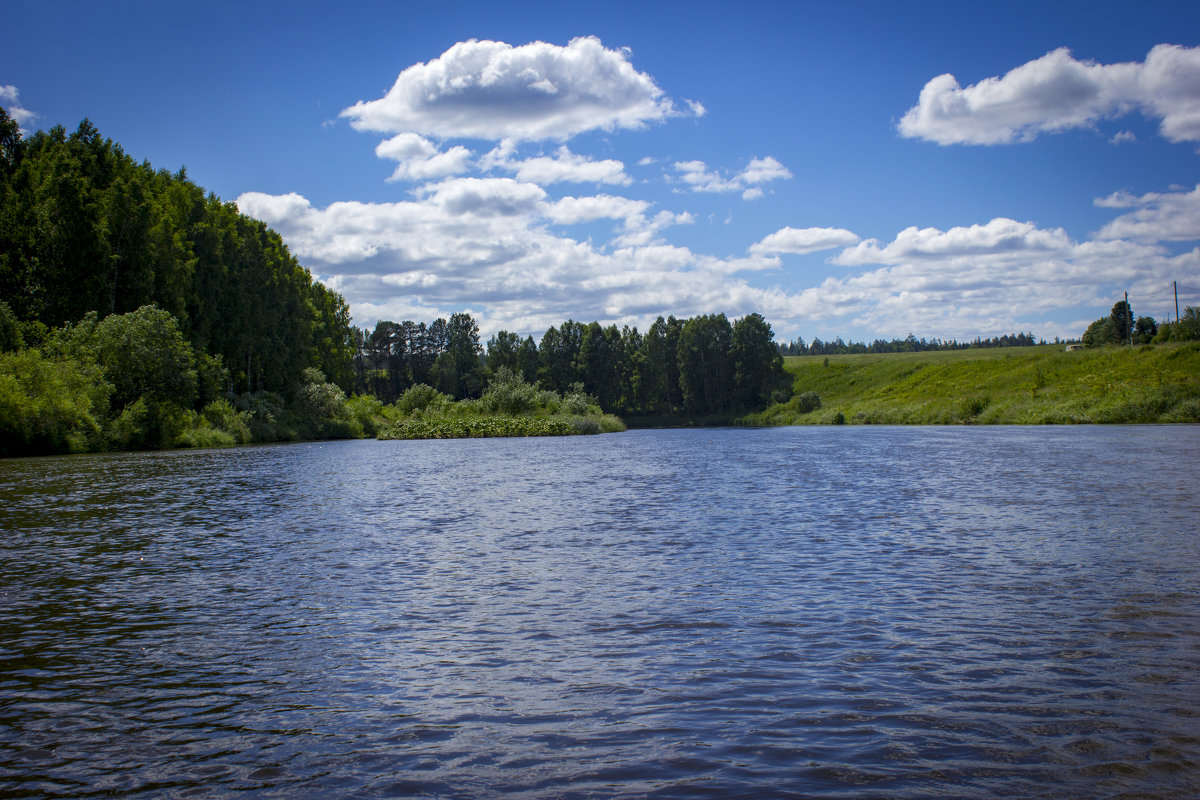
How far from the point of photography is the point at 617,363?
154500 mm

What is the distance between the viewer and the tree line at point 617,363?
145m

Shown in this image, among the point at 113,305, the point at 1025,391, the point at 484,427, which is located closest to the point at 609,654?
the point at 113,305

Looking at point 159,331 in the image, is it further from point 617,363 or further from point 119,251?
point 617,363

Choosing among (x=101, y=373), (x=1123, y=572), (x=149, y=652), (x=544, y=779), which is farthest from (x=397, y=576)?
(x=101, y=373)

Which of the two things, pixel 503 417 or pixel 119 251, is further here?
pixel 503 417

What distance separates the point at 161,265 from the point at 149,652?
5906 centimetres

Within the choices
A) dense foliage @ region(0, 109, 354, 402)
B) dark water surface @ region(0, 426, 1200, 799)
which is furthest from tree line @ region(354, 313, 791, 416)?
dark water surface @ region(0, 426, 1200, 799)

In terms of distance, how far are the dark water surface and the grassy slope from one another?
200 feet

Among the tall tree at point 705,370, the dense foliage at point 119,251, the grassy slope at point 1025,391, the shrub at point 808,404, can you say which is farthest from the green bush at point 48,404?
the tall tree at point 705,370

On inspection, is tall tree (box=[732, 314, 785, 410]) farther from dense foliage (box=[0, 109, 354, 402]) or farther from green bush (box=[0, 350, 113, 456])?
green bush (box=[0, 350, 113, 456])

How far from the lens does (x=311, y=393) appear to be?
3255 inches

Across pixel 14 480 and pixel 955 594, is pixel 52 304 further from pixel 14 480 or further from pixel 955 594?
pixel 955 594

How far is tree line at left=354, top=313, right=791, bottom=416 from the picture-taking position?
14462 centimetres

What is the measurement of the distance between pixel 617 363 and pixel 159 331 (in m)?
107
